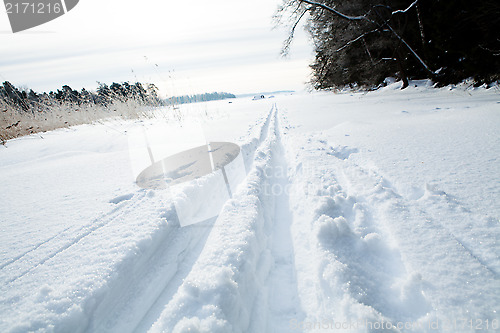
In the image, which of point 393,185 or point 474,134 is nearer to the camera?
point 393,185

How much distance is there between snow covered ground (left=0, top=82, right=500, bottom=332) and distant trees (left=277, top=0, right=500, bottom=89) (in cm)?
605

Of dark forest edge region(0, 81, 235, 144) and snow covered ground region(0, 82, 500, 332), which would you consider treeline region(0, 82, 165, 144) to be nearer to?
dark forest edge region(0, 81, 235, 144)

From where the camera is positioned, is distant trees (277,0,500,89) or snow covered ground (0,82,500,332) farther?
distant trees (277,0,500,89)

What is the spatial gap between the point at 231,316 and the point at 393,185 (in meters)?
1.47

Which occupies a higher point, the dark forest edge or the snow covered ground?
the dark forest edge


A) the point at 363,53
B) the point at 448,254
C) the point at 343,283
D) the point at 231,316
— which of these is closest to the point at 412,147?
the point at 448,254

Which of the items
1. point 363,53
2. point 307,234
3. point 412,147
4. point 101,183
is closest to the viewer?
point 307,234

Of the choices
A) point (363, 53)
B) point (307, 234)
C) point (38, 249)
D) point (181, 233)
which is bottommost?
point (307, 234)

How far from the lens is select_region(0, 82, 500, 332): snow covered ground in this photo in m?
0.79

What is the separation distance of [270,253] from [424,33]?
11396mm

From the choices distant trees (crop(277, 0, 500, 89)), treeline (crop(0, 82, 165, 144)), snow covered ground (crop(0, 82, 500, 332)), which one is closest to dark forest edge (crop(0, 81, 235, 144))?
treeline (crop(0, 82, 165, 144))

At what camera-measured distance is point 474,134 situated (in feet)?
7.41

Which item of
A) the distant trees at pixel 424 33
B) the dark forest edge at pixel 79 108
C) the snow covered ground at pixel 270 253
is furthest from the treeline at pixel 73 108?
the distant trees at pixel 424 33

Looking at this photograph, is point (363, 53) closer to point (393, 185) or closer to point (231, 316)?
point (393, 185)
